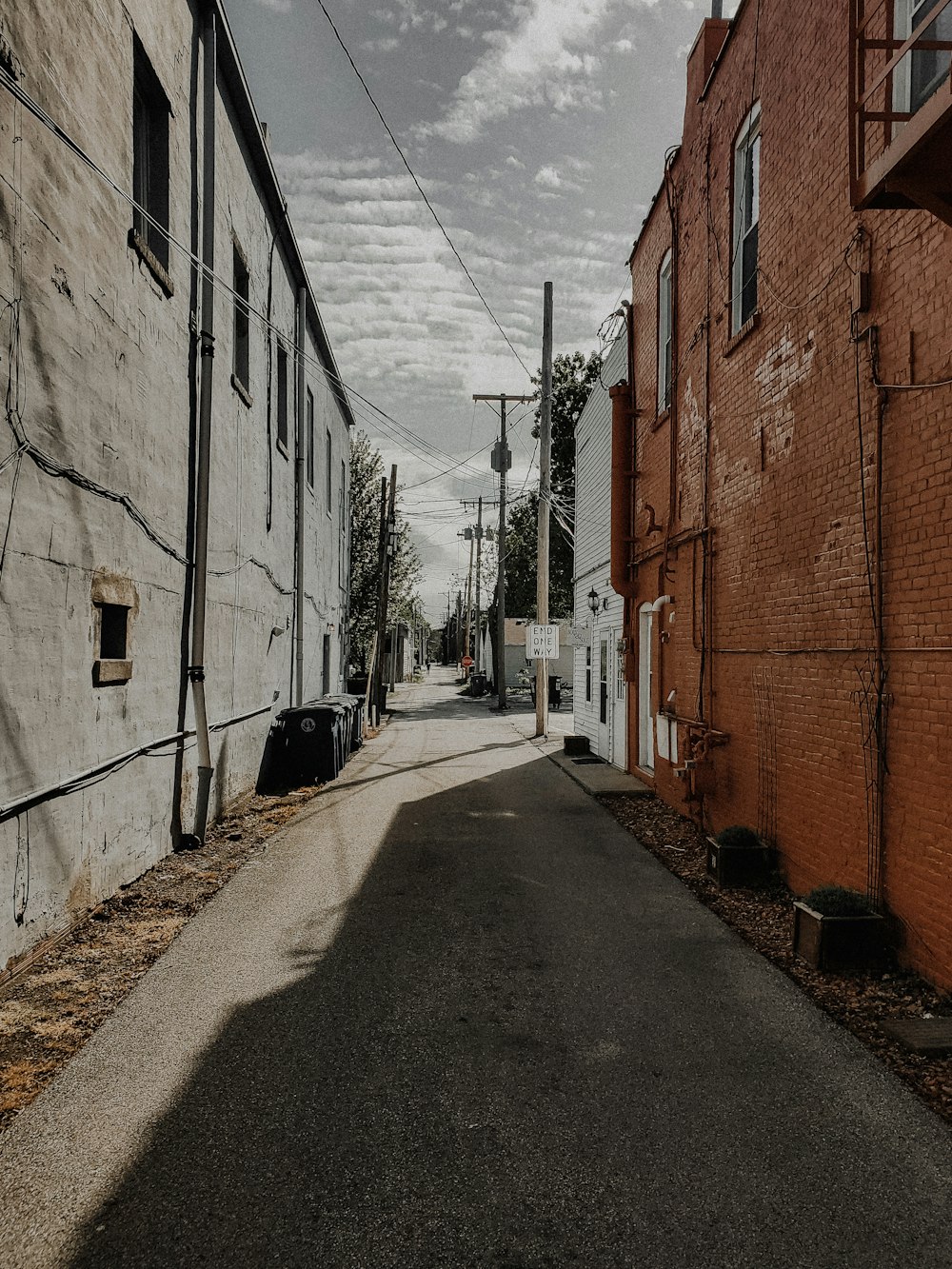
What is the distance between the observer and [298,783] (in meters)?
12.5

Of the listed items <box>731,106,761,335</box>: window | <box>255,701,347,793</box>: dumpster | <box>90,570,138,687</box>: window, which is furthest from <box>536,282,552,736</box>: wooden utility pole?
<box>90,570,138,687</box>: window

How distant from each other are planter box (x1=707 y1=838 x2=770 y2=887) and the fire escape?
4.78m

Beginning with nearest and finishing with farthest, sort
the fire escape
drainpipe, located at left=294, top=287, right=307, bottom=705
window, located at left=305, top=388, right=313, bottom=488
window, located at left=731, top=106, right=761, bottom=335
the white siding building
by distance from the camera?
the fire escape, window, located at left=731, top=106, right=761, bottom=335, the white siding building, drainpipe, located at left=294, top=287, right=307, bottom=705, window, located at left=305, top=388, right=313, bottom=488

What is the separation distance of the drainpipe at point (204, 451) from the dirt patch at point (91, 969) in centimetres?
86

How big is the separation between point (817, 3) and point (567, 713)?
26.0 m

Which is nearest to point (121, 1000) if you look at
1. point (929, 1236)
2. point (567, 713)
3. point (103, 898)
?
point (103, 898)

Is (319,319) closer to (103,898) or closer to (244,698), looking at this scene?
(244,698)

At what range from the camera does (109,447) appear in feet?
19.9

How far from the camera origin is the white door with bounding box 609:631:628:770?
1340cm

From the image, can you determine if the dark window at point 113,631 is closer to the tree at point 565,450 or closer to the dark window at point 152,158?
the dark window at point 152,158

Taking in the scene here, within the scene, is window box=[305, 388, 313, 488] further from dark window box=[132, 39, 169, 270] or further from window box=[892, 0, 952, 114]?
window box=[892, 0, 952, 114]

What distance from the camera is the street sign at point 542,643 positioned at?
19969 millimetres

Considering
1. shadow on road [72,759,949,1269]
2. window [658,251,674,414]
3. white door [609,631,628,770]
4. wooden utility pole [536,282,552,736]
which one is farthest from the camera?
wooden utility pole [536,282,552,736]

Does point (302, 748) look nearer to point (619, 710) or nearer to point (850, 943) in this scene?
point (619, 710)
